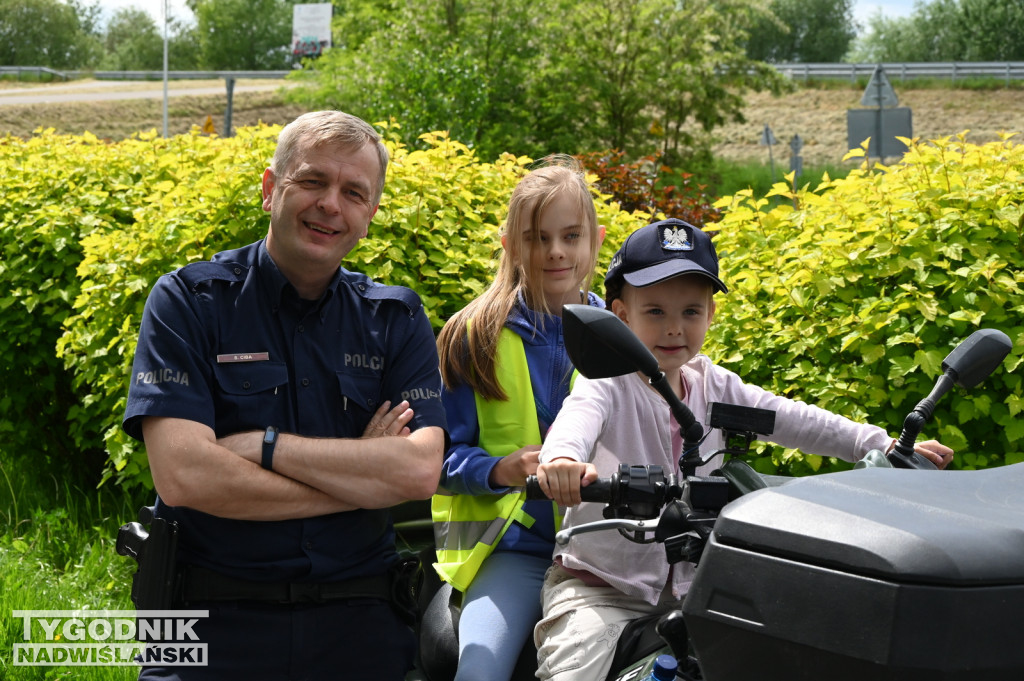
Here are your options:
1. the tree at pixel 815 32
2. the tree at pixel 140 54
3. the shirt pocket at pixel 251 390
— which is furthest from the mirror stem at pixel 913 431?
the tree at pixel 140 54

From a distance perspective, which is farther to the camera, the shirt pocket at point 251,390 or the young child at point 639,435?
the shirt pocket at point 251,390

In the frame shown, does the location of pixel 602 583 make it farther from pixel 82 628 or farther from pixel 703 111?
pixel 703 111

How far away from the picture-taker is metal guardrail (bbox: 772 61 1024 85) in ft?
137

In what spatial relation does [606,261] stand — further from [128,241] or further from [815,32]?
[815,32]

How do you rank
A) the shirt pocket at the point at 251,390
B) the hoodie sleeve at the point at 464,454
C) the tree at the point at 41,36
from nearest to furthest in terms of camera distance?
the shirt pocket at the point at 251,390
the hoodie sleeve at the point at 464,454
the tree at the point at 41,36

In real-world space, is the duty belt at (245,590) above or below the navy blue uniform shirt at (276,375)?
below

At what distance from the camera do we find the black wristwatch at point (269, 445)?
266cm

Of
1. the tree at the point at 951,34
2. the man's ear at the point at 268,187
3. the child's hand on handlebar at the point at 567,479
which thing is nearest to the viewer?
the child's hand on handlebar at the point at 567,479

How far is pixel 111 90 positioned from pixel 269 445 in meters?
45.9

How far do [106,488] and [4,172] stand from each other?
211 cm

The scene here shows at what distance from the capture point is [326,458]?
270cm

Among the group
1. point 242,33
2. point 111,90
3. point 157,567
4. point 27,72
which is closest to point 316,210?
point 157,567

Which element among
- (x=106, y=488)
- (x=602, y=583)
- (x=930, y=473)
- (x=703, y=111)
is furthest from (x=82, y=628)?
(x=703, y=111)

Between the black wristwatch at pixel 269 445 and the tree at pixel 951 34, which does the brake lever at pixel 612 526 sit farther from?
the tree at pixel 951 34
